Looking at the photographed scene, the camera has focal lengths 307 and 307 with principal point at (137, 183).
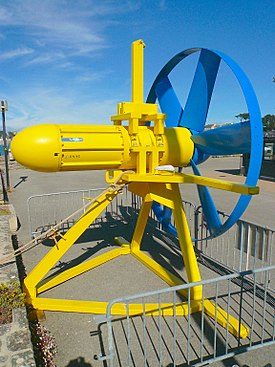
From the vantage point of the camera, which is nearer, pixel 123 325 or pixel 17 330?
pixel 17 330

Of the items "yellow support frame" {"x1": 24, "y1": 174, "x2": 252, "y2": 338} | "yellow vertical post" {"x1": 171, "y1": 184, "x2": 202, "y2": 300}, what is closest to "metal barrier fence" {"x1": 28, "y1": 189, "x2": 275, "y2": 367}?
"yellow support frame" {"x1": 24, "y1": 174, "x2": 252, "y2": 338}

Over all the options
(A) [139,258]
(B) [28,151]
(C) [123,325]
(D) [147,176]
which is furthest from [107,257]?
(B) [28,151]

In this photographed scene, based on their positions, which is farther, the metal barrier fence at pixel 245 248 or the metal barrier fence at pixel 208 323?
the metal barrier fence at pixel 245 248

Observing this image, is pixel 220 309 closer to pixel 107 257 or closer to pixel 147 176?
pixel 147 176

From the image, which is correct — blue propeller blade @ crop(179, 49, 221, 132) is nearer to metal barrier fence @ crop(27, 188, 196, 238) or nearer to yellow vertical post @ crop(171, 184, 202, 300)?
yellow vertical post @ crop(171, 184, 202, 300)

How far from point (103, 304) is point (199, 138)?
8.56ft

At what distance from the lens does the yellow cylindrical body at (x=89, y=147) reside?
3695mm

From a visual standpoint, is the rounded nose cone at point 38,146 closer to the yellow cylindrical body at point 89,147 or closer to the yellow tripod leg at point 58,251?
the yellow cylindrical body at point 89,147

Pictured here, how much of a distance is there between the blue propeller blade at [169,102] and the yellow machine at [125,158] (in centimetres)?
48

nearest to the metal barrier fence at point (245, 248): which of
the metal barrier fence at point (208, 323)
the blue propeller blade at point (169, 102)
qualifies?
the metal barrier fence at point (208, 323)

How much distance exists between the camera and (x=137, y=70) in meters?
4.25

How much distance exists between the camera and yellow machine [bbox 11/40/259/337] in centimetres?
373

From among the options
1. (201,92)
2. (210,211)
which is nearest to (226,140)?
(201,92)

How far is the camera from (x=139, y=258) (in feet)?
18.7
